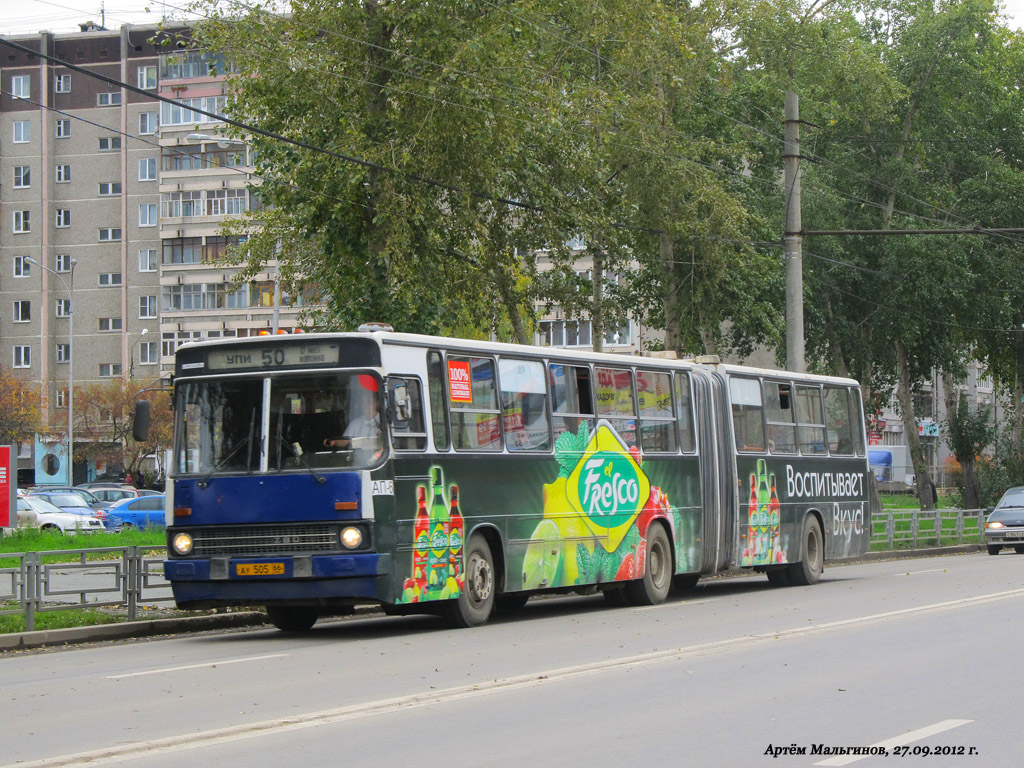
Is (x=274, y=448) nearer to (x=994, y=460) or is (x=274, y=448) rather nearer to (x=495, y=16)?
(x=495, y=16)

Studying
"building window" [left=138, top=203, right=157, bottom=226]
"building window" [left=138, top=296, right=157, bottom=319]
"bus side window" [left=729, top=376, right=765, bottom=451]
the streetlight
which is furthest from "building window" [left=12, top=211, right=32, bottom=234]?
"bus side window" [left=729, top=376, right=765, bottom=451]

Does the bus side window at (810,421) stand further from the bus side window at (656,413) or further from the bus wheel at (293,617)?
the bus wheel at (293,617)

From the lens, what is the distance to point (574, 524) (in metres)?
18.5

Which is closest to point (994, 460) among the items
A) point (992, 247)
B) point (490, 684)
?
point (992, 247)

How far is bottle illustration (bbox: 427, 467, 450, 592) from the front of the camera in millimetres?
15773

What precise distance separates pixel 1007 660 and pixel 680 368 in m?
9.48

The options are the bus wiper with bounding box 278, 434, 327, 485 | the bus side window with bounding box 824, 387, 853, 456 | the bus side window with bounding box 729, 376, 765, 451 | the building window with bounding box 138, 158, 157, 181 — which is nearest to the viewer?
the bus wiper with bounding box 278, 434, 327, 485

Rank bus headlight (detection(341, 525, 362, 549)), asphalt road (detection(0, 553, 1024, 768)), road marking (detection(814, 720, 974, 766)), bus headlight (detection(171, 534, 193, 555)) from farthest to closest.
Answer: bus headlight (detection(171, 534, 193, 555)) → bus headlight (detection(341, 525, 362, 549)) → asphalt road (detection(0, 553, 1024, 768)) → road marking (detection(814, 720, 974, 766))

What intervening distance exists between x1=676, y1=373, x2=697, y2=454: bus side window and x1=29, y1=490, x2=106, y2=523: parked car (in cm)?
2925

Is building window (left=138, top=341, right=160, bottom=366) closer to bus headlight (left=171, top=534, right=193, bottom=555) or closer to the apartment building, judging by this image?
the apartment building

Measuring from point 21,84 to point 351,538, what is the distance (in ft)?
250

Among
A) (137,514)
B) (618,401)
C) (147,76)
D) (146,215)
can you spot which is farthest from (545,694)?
(147,76)

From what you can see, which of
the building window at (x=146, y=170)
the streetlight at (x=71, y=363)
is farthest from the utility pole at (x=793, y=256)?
the building window at (x=146, y=170)

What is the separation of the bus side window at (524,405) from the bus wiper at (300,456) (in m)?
2.91
